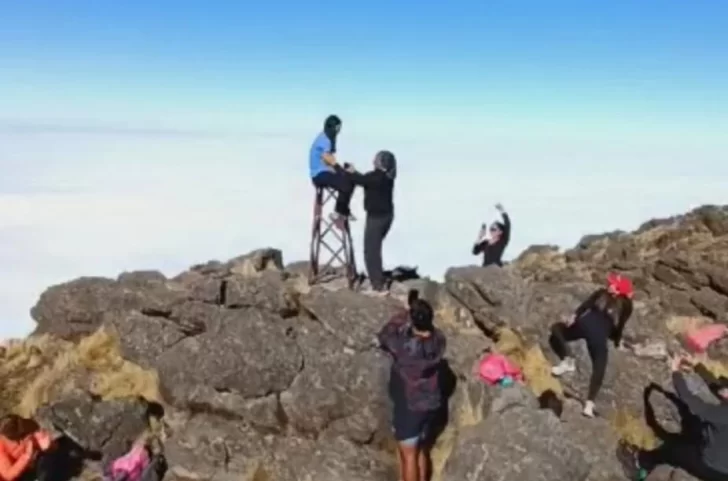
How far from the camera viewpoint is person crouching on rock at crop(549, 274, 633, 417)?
1516cm

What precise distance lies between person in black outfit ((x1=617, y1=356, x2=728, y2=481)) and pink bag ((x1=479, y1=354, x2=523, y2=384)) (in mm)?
2129

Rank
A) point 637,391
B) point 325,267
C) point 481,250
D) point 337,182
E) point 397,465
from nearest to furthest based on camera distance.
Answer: point 397,465 < point 637,391 < point 337,182 < point 325,267 < point 481,250

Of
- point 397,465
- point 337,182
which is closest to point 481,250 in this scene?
point 337,182

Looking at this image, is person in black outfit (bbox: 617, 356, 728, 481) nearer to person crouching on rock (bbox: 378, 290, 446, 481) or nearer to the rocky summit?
the rocky summit

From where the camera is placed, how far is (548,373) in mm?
15625

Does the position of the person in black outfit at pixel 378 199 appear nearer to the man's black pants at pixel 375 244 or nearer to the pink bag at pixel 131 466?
the man's black pants at pixel 375 244

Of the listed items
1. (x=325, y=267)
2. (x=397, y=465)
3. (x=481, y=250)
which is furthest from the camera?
(x=481, y=250)

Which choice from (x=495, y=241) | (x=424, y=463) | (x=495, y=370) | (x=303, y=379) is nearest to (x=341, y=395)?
(x=303, y=379)

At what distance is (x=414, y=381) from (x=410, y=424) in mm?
632

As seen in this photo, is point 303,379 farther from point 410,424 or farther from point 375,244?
point 375,244

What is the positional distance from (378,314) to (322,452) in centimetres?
279

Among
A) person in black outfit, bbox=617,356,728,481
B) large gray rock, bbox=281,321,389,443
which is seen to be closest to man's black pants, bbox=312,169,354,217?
large gray rock, bbox=281,321,389,443

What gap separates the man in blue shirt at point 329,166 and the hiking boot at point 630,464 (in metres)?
7.04

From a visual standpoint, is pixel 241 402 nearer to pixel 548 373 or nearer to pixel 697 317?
pixel 548 373
